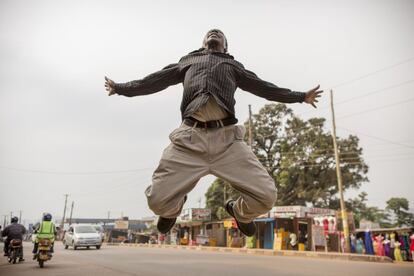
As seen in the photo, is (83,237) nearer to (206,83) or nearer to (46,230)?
(46,230)

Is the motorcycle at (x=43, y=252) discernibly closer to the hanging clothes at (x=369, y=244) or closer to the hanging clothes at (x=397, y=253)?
the hanging clothes at (x=397, y=253)

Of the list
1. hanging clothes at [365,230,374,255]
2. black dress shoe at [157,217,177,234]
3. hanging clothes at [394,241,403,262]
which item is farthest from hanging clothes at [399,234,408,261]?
black dress shoe at [157,217,177,234]

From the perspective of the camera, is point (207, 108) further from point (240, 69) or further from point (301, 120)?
point (301, 120)

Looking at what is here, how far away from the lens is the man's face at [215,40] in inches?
162

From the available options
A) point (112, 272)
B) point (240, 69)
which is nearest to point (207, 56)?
point (240, 69)

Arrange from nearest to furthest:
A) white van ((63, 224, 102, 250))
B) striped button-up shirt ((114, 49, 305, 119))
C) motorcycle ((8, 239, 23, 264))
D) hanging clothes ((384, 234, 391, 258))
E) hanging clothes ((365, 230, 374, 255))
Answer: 1. striped button-up shirt ((114, 49, 305, 119))
2. motorcycle ((8, 239, 23, 264))
3. hanging clothes ((384, 234, 391, 258))
4. hanging clothes ((365, 230, 374, 255))
5. white van ((63, 224, 102, 250))

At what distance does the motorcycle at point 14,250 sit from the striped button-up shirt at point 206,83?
1077 centimetres

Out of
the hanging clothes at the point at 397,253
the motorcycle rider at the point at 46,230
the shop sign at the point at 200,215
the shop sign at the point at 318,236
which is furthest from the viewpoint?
the shop sign at the point at 200,215

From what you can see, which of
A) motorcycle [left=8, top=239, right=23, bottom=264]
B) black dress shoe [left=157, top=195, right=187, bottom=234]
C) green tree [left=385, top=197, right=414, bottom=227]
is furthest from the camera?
green tree [left=385, top=197, right=414, bottom=227]

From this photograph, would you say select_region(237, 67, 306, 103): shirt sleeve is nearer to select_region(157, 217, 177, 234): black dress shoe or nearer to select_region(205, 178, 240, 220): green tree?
select_region(157, 217, 177, 234): black dress shoe

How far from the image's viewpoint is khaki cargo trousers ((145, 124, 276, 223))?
351cm

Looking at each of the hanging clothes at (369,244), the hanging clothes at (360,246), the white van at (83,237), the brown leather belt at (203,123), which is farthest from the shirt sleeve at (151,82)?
the hanging clothes at (360,246)

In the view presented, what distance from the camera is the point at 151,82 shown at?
4137 millimetres

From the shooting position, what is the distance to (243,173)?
11.8 ft
